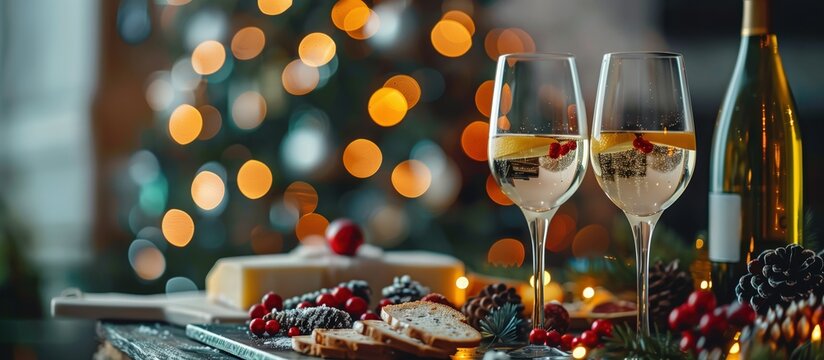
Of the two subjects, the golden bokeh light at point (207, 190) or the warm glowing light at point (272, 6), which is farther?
the golden bokeh light at point (207, 190)

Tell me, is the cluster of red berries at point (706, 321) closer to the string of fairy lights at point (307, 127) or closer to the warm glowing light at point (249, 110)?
the string of fairy lights at point (307, 127)

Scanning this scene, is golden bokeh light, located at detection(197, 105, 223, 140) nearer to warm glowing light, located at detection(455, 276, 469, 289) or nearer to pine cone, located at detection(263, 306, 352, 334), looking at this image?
warm glowing light, located at detection(455, 276, 469, 289)

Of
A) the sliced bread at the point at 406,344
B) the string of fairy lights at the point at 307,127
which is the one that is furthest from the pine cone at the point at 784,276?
the string of fairy lights at the point at 307,127

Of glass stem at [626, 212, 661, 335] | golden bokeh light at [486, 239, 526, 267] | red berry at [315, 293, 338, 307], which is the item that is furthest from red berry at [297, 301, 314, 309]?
golden bokeh light at [486, 239, 526, 267]

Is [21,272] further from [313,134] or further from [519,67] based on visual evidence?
[519,67]

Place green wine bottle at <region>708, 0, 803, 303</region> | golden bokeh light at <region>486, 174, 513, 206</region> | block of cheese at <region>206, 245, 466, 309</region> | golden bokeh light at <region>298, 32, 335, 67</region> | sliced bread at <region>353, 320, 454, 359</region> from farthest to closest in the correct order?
1. golden bokeh light at <region>486, 174, 513, 206</region>
2. golden bokeh light at <region>298, 32, 335, 67</region>
3. block of cheese at <region>206, 245, 466, 309</region>
4. green wine bottle at <region>708, 0, 803, 303</region>
5. sliced bread at <region>353, 320, 454, 359</region>

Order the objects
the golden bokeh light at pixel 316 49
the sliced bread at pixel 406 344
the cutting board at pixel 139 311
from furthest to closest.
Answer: the golden bokeh light at pixel 316 49, the cutting board at pixel 139 311, the sliced bread at pixel 406 344

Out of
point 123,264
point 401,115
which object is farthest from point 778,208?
point 123,264

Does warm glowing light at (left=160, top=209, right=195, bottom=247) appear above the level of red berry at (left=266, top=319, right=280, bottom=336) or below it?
below

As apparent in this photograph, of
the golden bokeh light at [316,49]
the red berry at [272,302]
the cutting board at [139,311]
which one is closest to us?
the red berry at [272,302]
